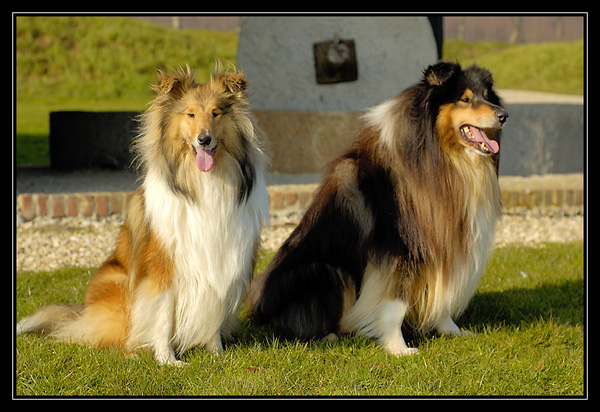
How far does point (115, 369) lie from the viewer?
130 inches

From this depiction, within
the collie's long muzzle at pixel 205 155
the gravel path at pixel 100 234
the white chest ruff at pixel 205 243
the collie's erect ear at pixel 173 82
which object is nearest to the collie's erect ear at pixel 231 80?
the collie's erect ear at pixel 173 82

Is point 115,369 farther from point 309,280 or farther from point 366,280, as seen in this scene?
point 366,280

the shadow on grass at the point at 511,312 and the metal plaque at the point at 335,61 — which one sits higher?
the metal plaque at the point at 335,61

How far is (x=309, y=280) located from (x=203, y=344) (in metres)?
0.72

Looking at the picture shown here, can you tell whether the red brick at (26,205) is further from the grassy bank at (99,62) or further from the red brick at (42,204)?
the grassy bank at (99,62)

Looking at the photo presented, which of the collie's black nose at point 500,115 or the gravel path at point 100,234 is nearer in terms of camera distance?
the collie's black nose at point 500,115

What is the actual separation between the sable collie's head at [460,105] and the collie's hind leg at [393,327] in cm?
97

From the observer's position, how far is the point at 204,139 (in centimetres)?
301

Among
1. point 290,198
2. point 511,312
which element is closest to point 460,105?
point 511,312

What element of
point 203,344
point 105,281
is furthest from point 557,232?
point 105,281

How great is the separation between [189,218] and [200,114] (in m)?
0.55

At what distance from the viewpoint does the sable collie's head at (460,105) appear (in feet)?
11.0

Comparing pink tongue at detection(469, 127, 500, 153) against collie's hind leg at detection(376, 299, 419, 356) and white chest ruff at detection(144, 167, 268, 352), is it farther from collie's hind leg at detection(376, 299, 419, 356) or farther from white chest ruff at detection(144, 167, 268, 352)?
white chest ruff at detection(144, 167, 268, 352)

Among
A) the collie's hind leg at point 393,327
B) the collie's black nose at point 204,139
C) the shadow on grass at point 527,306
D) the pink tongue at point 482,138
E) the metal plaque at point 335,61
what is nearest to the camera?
the collie's black nose at point 204,139
